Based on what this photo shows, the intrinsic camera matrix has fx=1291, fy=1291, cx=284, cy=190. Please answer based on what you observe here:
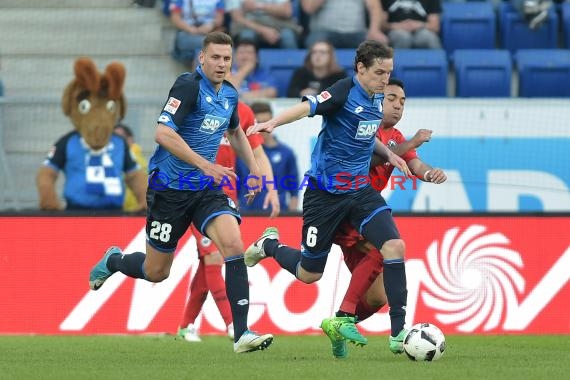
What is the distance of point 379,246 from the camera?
889 centimetres

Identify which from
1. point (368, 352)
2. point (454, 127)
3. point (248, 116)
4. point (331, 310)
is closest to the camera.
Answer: point (368, 352)

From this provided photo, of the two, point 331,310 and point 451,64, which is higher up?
point 451,64

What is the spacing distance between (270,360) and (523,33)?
844 centimetres

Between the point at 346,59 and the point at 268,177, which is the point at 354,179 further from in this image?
the point at 346,59

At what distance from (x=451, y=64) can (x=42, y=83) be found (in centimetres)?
493

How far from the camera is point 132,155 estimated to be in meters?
13.4

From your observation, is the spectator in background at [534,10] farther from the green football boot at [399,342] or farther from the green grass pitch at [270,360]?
the green football boot at [399,342]

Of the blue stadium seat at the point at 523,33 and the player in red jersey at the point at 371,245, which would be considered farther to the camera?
the blue stadium seat at the point at 523,33

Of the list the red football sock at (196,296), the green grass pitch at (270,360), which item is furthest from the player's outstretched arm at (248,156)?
the red football sock at (196,296)

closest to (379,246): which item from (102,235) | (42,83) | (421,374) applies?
(421,374)

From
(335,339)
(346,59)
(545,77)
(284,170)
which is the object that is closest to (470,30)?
(545,77)

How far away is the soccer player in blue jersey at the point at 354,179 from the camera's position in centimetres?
880

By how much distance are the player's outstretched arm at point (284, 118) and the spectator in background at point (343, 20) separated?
23.0 feet

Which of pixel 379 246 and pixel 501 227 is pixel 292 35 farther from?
pixel 379 246
